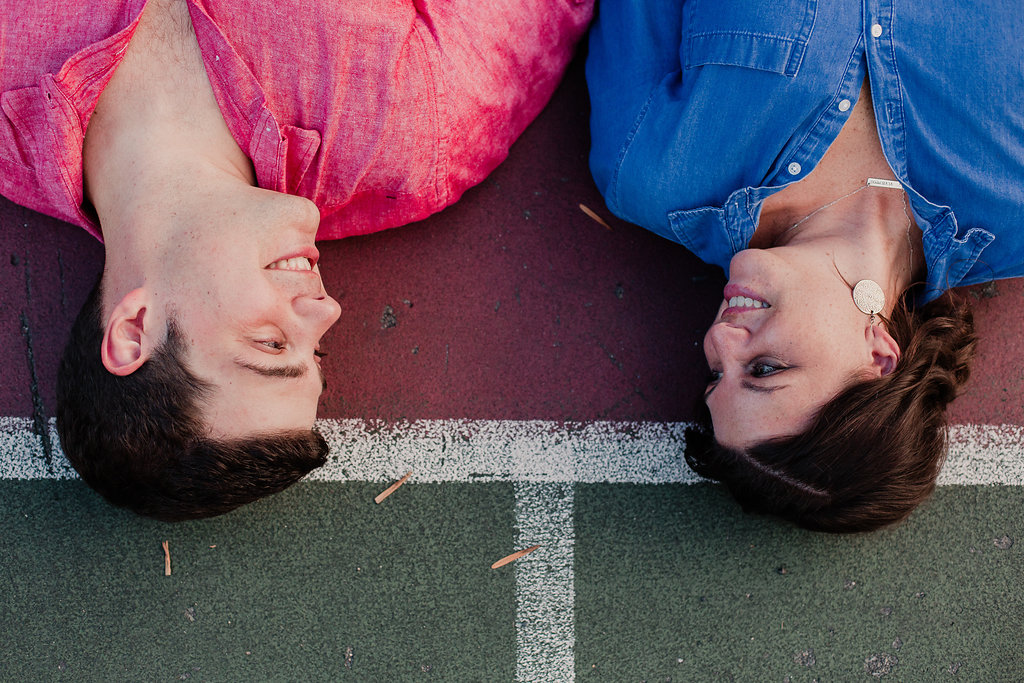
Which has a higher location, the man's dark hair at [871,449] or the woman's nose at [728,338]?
the woman's nose at [728,338]

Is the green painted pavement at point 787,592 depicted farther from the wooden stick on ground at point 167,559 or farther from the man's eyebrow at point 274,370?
the wooden stick on ground at point 167,559

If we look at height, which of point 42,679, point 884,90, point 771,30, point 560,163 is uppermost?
point 771,30

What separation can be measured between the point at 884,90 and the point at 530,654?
8.29ft

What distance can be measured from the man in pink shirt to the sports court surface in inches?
20.6

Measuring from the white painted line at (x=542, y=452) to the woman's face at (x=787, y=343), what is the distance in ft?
1.91

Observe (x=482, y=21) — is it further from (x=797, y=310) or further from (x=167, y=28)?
(x=797, y=310)

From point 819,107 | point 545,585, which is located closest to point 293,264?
point 545,585

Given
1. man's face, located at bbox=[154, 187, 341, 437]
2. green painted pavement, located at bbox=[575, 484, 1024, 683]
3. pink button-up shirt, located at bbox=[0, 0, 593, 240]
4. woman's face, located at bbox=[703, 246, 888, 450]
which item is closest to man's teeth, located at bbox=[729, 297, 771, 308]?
woman's face, located at bbox=[703, 246, 888, 450]

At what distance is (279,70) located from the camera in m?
2.32

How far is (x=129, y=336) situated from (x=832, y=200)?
2.46 metres

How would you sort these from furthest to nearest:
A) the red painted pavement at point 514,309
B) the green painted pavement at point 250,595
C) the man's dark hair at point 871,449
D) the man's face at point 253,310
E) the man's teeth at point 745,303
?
the red painted pavement at point 514,309
the green painted pavement at point 250,595
the man's teeth at point 745,303
the man's dark hair at point 871,449
the man's face at point 253,310

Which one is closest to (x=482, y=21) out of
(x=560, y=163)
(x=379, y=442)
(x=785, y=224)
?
(x=560, y=163)

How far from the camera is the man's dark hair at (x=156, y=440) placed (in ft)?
7.11

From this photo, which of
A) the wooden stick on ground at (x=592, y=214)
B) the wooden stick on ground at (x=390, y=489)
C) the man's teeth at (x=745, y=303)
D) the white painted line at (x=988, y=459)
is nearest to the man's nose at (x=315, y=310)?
the wooden stick on ground at (x=390, y=489)
